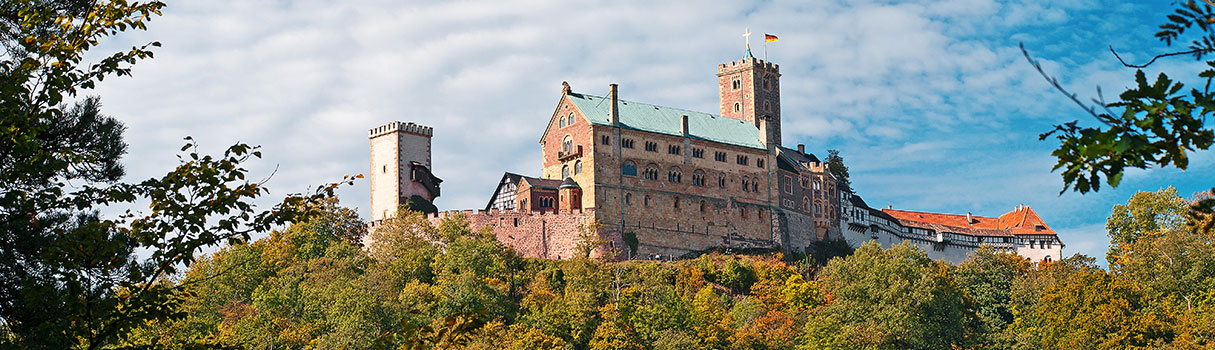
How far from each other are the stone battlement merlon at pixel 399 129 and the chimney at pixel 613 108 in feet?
40.7

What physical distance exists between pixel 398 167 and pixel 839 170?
3796cm

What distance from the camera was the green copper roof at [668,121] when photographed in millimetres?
93562

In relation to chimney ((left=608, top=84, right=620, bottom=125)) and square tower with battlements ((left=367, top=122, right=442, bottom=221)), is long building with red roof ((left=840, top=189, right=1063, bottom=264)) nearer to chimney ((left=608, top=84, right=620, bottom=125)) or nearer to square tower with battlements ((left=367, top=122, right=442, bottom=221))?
chimney ((left=608, top=84, right=620, bottom=125))

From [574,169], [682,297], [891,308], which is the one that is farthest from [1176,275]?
[574,169]

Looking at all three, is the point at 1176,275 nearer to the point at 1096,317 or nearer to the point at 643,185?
the point at 1096,317

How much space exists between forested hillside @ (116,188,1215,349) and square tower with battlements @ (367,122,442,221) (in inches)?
90.6

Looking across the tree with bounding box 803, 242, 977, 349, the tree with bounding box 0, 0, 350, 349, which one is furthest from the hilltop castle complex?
the tree with bounding box 0, 0, 350, 349

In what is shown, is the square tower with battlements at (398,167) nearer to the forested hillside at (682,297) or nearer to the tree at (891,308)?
the forested hillside at (682,297)

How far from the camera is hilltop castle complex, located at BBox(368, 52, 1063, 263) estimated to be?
8938 centimetres

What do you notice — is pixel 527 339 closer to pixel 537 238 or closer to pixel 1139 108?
pixel 537 238

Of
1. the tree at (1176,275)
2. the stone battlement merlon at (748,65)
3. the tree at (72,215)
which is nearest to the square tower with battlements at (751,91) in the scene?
the stone battlement merlon at (748,65)

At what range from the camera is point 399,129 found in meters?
93.1

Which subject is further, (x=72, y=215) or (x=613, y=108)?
(x=613, y=108)

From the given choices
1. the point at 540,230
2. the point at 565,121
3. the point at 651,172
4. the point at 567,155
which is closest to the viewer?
the point at 540,230
